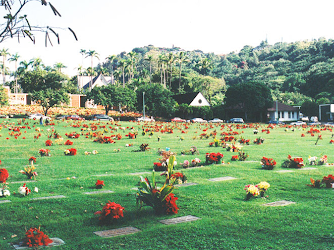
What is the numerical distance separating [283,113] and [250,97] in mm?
11836

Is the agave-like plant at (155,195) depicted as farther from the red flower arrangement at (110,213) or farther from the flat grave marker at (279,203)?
the flat grave marker at (279,203)

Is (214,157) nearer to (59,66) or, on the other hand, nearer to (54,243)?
(54,243)

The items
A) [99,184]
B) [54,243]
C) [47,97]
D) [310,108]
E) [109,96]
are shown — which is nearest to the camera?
[54,243]

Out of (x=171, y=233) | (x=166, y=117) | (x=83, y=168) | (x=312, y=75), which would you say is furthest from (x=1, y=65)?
(x=171, y=233)

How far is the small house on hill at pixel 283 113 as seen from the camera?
69.0 meters

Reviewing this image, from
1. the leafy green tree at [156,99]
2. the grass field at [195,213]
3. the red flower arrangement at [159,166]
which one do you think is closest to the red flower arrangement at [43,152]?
the grass field at [195,213]

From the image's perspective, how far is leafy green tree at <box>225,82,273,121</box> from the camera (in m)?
62.9

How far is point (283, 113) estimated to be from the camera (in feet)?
232

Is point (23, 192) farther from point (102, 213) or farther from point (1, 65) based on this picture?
point (1, 65)

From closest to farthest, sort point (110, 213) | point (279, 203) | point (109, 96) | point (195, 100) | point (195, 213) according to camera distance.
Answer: point (110, 213), point (195, 213), point (279, 203), point (109, 96), point (195, 100)

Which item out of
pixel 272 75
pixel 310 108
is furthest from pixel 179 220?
pixel 272 75

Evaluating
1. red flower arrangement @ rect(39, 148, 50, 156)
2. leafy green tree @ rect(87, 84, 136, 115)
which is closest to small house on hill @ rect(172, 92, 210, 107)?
leafy green tree @ rect(87, 84, 136, 115)

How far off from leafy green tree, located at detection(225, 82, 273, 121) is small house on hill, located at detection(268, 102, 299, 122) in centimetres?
312

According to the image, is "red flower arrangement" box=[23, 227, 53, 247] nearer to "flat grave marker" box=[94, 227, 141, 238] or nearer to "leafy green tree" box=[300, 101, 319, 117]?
"flat grave marker" box=[94, 227, 141, 238]
